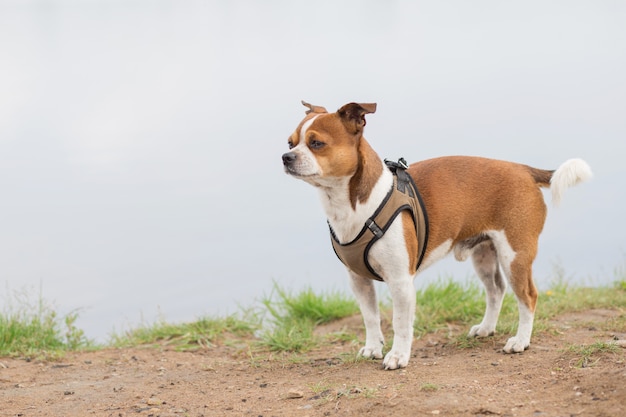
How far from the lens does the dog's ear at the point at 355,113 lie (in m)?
5.95

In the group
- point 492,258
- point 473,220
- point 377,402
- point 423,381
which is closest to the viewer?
point 377,402

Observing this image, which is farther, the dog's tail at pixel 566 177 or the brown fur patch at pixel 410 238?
the dog's tail at pixel 566 177

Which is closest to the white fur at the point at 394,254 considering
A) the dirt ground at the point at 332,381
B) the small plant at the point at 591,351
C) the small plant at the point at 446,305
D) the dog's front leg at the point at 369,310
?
the dog's front leg at the point at 369,310

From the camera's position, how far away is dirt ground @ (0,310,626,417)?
537cm

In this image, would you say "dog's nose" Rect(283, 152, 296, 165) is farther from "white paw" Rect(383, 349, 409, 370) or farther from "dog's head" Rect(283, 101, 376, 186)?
"white paw" Rect(383, 349, 409, 370)

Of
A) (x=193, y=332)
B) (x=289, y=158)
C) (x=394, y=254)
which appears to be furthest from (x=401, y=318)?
(x=193, y=332)

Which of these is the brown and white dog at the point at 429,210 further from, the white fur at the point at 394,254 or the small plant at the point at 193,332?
the small plant at the point at 193,332

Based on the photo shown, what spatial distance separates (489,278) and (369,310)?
1.32m

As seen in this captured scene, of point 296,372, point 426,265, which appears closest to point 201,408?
point 296,372

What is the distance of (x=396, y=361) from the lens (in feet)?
21.0

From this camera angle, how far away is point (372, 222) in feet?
20.4

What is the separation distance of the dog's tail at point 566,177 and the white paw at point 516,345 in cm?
126

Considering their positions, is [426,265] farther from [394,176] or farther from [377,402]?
[377,402]

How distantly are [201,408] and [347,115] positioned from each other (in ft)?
8.16
